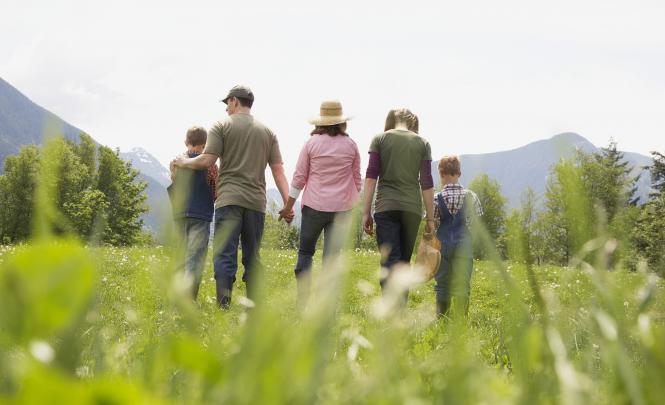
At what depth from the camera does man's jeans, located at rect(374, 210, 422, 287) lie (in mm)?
7078

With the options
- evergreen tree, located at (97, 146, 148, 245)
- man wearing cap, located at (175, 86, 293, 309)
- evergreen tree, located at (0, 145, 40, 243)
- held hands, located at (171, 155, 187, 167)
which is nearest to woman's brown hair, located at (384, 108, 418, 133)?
man wearing cap, located at (175, 86, 293, 309)

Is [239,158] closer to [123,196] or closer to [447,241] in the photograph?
[447,241]

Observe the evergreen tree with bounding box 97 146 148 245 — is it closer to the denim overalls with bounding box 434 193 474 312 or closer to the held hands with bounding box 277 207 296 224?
the held hands with bounding box 277 207 296 224

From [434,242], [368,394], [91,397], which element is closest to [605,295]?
[368,394]

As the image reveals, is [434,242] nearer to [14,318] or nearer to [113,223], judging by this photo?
[14,318]

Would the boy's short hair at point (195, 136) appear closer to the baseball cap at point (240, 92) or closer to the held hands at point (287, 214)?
the baseball cap at point (240, 92)

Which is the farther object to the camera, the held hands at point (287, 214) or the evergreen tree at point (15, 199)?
the evergreen tree at point (15, 199)

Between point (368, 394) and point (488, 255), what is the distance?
0.30 metres

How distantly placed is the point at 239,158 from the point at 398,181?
202cm

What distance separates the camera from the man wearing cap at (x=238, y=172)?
272 inches

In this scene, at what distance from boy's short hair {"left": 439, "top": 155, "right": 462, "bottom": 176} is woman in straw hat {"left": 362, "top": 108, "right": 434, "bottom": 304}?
25.7 inches

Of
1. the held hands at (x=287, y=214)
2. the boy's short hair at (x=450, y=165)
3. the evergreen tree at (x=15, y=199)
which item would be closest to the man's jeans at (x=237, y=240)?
the held hands at (x=287, y=214)

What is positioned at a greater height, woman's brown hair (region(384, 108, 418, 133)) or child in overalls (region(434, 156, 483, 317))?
woman's brown hair (region(384, 108, 418, 133))

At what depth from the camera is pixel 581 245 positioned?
78 cm
